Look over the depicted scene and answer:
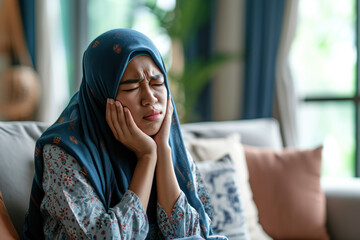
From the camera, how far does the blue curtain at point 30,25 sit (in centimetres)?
446

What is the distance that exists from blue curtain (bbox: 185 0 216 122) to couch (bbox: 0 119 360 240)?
1.49m

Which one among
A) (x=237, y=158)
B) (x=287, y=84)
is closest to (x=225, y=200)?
(x=237, y=158)

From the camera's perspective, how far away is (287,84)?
324cm

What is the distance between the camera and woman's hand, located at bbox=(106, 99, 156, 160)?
126 centimetres

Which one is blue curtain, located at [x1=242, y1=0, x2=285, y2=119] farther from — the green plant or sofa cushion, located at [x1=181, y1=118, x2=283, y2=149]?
sofa cushion, located at [x1=181, y1=118, x2=283, y2=149]

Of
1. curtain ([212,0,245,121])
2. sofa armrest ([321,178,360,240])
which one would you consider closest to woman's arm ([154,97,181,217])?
sofa armrest ([321,178,360,240])

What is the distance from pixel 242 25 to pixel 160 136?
248cm

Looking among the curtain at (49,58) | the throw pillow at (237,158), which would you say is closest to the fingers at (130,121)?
the throw pillow at (237,158)

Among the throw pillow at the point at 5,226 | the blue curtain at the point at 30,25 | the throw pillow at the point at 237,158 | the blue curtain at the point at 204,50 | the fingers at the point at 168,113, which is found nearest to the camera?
the throw pillow at the point at 5,226

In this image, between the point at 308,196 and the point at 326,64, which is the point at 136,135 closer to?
the point at 308,196

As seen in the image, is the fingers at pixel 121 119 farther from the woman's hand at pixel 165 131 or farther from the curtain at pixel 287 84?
the curtain at pixel 287 84

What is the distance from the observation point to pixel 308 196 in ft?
6.56

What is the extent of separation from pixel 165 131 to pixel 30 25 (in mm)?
3557

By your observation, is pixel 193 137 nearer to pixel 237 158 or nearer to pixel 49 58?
pixel 237 158
